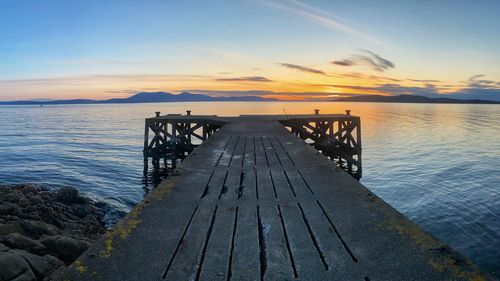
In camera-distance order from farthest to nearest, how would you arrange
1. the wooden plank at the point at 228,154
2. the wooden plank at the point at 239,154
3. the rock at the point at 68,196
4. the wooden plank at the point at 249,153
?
the rock at the point at 68,196, the wooden plank at the point at 228,154, the wooden plank at the point at 239,154, the wooden plank at the point at 249,153

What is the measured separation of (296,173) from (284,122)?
14.7 m

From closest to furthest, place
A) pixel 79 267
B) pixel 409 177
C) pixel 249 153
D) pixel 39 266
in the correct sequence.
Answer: pixel 79 267, pixel 39 266, pixel 249 153, pixel 409 177

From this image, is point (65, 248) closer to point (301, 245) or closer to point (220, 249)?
point (220, 249)

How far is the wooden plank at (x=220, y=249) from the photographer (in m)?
3.12

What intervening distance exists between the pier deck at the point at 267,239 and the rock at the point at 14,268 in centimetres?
210

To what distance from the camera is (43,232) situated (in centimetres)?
841

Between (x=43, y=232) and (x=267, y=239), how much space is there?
671 centimetres

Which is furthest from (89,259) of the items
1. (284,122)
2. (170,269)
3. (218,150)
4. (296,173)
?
(284,122)

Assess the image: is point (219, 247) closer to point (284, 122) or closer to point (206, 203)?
point (206, 203)

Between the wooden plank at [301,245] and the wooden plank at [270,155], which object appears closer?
the wooden plank at [301,245]

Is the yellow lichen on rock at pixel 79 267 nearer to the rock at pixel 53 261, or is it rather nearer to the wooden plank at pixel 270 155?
the rock at pixel 53 261

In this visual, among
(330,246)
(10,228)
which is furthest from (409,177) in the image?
Result: (10,228)

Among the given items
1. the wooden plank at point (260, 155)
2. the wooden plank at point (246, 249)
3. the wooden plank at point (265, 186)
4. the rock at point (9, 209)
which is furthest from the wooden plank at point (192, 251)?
the rock at point (9, 209)

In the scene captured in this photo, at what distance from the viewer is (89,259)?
3.36 metres
